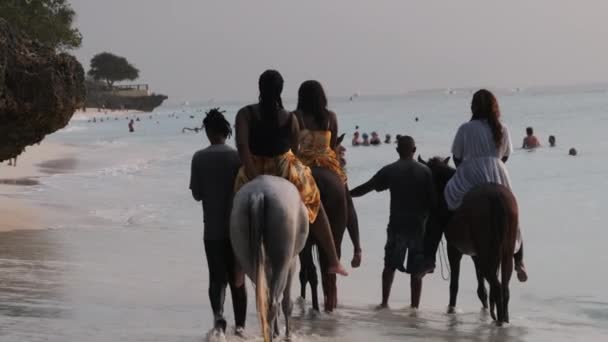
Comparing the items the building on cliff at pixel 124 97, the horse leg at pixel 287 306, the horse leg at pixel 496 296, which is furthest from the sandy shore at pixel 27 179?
the building on cliff at pixel 124 97

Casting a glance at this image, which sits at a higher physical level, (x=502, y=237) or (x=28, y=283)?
(x=502, y=237)

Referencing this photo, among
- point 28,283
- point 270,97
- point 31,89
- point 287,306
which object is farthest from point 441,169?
point 31,89

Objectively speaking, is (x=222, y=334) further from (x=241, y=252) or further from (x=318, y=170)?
(x=318, y=170)

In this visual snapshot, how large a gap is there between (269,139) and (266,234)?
2.60 feet

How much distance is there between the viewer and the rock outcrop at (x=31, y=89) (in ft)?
40.5

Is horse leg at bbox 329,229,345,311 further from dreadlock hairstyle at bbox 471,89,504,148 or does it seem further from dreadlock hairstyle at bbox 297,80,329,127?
dreadlock hairstyle at bbox 471,89,504,148

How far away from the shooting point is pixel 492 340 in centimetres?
813

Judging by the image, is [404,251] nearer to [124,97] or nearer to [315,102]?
[315,102]

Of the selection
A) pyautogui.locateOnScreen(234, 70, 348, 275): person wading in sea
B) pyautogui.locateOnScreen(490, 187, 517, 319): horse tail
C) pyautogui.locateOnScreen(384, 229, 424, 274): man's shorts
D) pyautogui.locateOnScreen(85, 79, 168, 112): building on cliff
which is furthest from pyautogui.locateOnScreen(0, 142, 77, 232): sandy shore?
pyautogui.locateOnScreen(85, 79, 168, 112): building on cliff

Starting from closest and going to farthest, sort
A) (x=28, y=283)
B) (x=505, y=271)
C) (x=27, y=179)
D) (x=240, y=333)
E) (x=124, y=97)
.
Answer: (x=240, y=333)
(x=505, y=271)
(x=28, y=283)
(x=27, y=179)
(x=124, y=97)

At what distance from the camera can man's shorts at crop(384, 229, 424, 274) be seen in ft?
30.3

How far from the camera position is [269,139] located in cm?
696

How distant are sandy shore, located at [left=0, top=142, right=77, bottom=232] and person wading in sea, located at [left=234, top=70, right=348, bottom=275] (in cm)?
830

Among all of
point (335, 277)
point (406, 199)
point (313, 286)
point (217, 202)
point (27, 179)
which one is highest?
point (217, 202)
